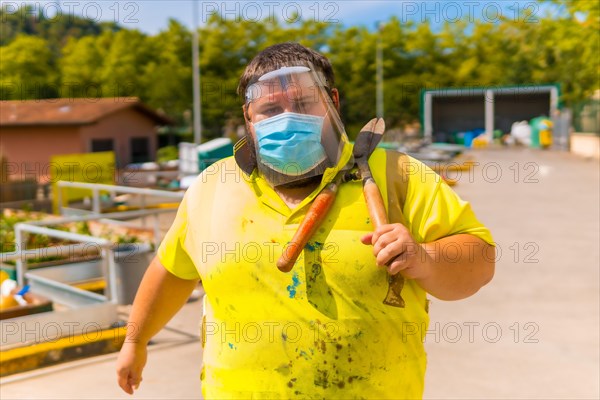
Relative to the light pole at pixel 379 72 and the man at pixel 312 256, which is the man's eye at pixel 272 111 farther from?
the light pole at pixel 379 72

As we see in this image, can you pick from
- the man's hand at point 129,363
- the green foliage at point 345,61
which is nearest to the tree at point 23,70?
the man's hand at point 129,363

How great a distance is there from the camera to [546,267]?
9352 millimetres

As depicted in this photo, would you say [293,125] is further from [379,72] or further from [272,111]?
[379,72]

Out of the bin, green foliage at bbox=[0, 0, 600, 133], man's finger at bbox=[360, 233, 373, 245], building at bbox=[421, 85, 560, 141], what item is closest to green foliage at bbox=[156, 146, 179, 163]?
green foliage at bbox=[0, 0, 600, 133]

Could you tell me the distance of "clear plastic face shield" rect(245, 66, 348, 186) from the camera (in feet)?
6.24

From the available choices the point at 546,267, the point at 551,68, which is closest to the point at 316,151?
the point at 546,267

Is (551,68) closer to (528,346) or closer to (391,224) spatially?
(528,346)

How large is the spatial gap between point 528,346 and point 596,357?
1.73 feet

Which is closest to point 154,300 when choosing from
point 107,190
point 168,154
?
point 107,190

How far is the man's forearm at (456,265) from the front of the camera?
187 cm

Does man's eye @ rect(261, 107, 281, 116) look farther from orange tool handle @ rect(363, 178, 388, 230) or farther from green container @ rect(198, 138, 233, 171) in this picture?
green container @ rect(198, 138, 233, 171)

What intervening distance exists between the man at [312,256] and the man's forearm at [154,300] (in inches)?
9.2

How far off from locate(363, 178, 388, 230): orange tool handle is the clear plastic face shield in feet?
0.36

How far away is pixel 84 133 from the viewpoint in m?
25.7
